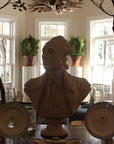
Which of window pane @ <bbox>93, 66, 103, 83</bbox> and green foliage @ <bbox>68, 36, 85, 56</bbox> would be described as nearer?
green foliage @ <bbox>68, 36, 85, 56</bbox>

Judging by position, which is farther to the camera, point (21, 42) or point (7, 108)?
point (21, 42)

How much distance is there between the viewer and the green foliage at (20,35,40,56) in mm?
6520

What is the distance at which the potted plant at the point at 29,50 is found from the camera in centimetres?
652

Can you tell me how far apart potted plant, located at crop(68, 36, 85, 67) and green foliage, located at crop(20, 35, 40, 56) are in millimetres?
980

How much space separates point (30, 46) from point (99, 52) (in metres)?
1.91

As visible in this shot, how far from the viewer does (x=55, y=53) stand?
1.74 metres

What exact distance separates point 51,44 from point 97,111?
1.87 ft

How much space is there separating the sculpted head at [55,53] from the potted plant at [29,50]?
4814 millimetres

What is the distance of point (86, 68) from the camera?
682cm

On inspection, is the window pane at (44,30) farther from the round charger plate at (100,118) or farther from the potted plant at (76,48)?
the round charger plate at (100,118)

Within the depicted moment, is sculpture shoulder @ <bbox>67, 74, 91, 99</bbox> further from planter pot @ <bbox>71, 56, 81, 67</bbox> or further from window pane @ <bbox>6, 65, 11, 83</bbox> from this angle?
window pane @ <bbox>6, 65, 11, 83</bbox>

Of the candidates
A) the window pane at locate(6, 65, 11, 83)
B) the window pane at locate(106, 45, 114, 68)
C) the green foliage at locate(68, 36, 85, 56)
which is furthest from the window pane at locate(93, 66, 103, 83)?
the window pane at locate(6, 65, 11, 83)

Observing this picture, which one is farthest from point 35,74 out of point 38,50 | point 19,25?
point 19,25

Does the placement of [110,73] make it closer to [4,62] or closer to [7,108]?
[4,62]
